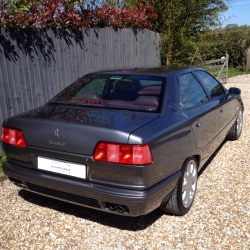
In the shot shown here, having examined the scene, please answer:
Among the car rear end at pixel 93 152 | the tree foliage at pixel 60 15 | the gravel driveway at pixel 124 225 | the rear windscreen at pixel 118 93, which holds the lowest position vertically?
the gravel driveway at pixel 124 225

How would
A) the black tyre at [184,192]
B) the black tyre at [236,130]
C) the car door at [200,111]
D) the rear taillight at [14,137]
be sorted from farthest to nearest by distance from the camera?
1. the black tyre at [236,130]
2. the car door at [200,111]
3. the black tyre at [184,192]
4. the rear taillight at [14,137]

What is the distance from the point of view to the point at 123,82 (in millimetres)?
3492

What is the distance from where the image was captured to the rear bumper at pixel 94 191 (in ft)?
8.30

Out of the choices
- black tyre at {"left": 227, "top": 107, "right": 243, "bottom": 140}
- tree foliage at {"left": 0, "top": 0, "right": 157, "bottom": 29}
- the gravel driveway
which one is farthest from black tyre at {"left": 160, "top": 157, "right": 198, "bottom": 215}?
tree foliage at {"left": 0, "top": 0, "right": 157, "bottom": 29}

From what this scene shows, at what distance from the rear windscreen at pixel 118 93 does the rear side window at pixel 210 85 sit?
1041mm

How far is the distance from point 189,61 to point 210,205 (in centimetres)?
740

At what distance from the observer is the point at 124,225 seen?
10.1ft

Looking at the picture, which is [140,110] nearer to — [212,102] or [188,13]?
[212,102]

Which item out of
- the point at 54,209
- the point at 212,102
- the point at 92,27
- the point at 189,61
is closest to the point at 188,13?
the point at 189,61

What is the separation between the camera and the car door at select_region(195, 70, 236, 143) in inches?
168

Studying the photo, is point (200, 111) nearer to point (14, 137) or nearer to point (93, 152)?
point (93, 152)

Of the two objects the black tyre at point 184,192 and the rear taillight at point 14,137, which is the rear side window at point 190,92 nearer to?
the black tyre at point 184,192

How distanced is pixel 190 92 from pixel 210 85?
35.3 inches

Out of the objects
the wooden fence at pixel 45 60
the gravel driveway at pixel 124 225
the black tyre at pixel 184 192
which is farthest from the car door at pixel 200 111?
the wooden fence at pixel 45 60
